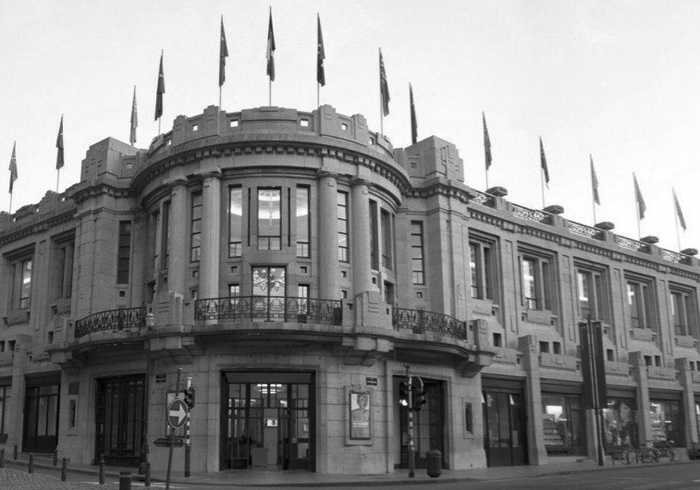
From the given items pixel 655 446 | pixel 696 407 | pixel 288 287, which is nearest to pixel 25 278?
pixel 288 287

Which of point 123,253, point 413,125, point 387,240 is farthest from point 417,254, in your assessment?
point 123,253

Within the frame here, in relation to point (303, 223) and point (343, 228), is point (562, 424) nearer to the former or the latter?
point (343, 228)

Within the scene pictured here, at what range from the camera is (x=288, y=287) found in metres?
31.3

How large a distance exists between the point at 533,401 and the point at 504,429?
7.36 ft

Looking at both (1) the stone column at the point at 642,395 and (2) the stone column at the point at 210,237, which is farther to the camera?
(1) the stone column at the point at 642,395

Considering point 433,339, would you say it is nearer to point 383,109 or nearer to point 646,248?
point 383,109

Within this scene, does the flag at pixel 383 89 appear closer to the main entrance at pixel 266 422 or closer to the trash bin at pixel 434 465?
the main entrance at pixel 266 422

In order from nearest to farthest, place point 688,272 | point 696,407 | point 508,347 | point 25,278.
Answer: point 508,347 < point 25,278 < point 696,407 < point 688,272

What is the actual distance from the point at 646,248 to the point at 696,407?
10.8 m

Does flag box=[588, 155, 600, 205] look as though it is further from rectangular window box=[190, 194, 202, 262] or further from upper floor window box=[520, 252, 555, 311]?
rectangular window box=[190, 194, 202, 262]

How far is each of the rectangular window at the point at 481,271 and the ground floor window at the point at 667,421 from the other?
48.2 ft

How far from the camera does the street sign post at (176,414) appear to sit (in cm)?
1827

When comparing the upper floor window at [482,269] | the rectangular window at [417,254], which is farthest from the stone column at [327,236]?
the upper floor window at [482,269]

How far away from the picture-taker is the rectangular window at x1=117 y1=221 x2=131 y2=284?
3700cm
